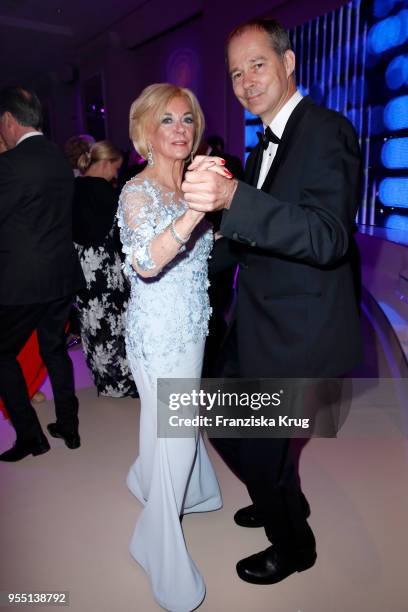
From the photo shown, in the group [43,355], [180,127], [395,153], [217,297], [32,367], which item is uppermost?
[395,153]

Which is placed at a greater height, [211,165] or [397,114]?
[397,114]

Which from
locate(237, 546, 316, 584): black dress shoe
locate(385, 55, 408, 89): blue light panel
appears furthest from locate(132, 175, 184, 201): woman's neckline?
A: locate(385, 55, 408, 89): blue light panel

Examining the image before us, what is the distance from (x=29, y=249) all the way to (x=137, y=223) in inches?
38.5

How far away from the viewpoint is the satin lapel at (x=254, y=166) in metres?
1.58

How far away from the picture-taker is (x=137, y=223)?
56.1 inches

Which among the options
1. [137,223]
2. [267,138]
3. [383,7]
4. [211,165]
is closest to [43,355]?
[137,223]

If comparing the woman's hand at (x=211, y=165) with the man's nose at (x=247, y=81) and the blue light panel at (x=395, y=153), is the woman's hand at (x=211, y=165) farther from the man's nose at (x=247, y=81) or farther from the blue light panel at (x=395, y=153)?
the blue light panel at (x=395, y=153)

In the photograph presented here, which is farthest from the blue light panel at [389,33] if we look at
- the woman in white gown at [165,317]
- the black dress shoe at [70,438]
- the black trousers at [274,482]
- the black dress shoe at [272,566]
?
the black dress shoe at [272,566]

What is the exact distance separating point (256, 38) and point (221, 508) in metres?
1.78

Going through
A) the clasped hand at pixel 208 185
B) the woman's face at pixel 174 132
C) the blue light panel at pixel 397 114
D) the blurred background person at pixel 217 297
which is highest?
the blue light panel at pixel 397 114

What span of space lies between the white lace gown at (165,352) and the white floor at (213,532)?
0.40 feet

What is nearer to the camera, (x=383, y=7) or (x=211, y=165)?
(x=211, y=165)

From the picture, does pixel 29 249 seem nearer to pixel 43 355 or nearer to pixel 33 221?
pixel 33 221

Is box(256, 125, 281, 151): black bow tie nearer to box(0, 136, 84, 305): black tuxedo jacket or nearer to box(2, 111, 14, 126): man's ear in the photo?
box(0, 136, 84, 305): black tuxedo jacket
